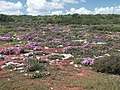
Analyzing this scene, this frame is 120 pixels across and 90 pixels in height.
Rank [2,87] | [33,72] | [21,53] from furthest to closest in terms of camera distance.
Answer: [21,53], [33,72], [2,87]

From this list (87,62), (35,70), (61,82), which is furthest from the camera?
(87,62)

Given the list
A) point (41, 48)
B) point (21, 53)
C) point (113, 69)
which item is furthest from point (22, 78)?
point (41, 48)

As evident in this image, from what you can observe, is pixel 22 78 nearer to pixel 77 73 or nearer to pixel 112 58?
pixel 77 73

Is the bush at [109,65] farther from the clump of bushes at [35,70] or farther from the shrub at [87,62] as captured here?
the clump of bushes at [35,70]

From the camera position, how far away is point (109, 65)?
1984 cm

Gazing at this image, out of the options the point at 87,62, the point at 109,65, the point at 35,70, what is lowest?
the point at 87,62

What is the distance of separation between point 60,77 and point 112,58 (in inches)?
160

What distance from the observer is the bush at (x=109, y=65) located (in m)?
19.8


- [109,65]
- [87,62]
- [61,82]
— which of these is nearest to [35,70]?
[61,82]

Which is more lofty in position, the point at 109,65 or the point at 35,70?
the point at 109,65

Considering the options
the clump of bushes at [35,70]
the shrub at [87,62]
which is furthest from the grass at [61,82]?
the shrub at [87,62]

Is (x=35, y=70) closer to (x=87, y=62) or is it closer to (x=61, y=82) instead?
(x=61, y=82)

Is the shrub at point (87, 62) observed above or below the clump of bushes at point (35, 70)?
below

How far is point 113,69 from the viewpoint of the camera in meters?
19.7
